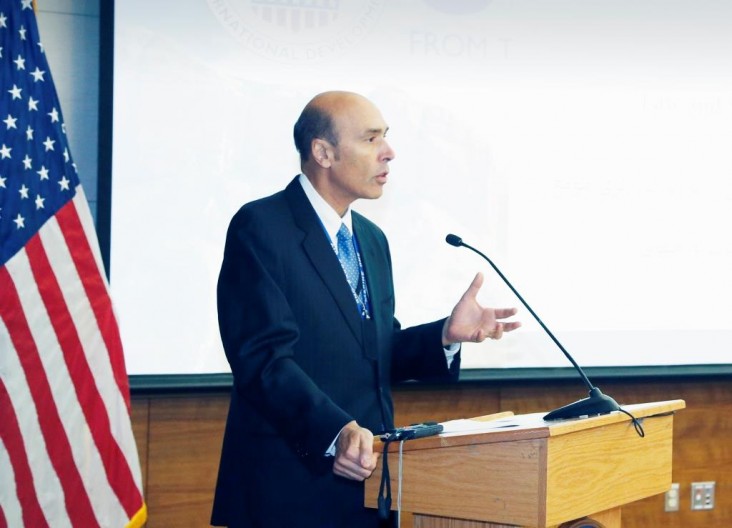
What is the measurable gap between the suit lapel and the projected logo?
4.83ft

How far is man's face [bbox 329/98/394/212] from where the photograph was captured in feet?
8.23

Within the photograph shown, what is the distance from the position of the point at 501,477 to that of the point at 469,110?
2308mm

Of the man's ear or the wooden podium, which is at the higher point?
the man's ear

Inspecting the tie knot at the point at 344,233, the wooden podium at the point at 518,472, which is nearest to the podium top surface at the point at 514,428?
the wooden podium at the point at 518,472

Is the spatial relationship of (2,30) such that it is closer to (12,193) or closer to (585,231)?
(12,193)

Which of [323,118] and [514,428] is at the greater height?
[323,118]

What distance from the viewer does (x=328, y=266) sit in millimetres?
2371

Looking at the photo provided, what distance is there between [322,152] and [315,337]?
483 mm

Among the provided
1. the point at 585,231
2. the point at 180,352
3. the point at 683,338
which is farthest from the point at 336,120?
the point at 683,338

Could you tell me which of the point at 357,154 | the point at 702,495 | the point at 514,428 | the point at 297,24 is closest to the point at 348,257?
the point at 357,154

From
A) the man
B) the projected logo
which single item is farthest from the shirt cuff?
the projected logo

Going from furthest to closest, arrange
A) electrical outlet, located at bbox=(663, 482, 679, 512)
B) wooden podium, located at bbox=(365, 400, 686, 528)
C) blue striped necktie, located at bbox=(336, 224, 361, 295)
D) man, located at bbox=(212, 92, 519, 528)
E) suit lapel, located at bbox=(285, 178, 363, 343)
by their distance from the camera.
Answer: electrical outlet, located at bbox=(663, 482, 679, 512) < blue striped necktie, located at bbox=(336, 224, 361, 295) < suit lapel, located at bbox=(285, 178, 363, 343) < man, located at bbox=(212, 92, 519, 528) < wooden podium, located at bbox=(365, 400, 686, 528)

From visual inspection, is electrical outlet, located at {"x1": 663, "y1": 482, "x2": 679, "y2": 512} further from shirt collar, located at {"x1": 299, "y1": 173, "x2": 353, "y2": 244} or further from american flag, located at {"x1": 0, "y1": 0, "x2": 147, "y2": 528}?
shirt collar, located at {"x1": 299, "y1": 173, "x2": 353, "y2": 244}

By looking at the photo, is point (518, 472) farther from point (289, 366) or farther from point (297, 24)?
point (297, 24)
